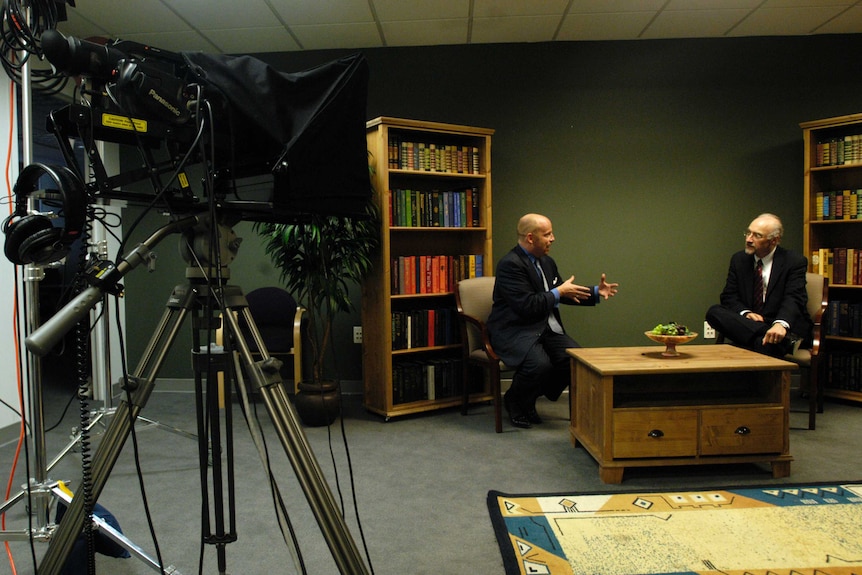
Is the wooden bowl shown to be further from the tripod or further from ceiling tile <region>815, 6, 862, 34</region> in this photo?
ceiling tile <region>815, 6, 862, 34</region>

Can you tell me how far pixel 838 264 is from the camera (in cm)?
405

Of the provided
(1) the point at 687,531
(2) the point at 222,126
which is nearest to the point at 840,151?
(1) the point at 687,531

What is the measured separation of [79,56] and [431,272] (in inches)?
119

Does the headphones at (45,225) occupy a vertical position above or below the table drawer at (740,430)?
above

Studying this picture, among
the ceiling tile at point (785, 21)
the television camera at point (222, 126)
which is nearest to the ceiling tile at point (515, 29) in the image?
the ceiling tile at point (785, 21)

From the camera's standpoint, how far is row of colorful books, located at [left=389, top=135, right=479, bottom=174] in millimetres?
3848

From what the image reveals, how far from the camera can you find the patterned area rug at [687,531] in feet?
6.18

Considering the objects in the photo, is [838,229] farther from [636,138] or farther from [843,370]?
[636,138]

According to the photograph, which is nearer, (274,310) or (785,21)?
(785,21)

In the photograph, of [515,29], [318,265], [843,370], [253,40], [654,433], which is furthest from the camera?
[253,40]

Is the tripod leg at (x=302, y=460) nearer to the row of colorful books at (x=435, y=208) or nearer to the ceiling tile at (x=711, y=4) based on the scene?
the row of colorful books at (x=435, y=208)

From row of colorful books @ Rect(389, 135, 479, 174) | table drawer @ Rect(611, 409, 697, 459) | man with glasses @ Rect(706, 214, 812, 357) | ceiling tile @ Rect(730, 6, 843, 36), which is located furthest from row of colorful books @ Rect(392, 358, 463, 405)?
ceiling tile @ Rect(730, 6, 843, 36)

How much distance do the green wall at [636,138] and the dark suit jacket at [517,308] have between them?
2.96 ft

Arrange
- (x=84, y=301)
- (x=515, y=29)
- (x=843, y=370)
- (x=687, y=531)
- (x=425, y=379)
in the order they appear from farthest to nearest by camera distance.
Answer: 1. (x=515, y=29)
2. (x=843, y=370)
3. (x=425, y=379)
4. (x=687, y=531)
5. (x=84, y=301)
